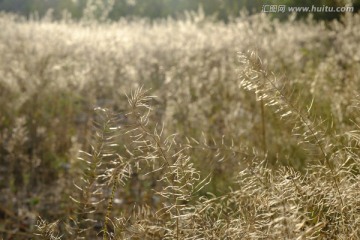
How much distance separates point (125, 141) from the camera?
4.11m

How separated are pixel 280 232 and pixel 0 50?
5.62 meters

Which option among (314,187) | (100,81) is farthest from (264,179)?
(100,81)

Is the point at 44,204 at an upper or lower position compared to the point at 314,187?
lower

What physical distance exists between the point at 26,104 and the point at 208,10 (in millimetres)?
12009

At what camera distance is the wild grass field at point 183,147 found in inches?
50.4

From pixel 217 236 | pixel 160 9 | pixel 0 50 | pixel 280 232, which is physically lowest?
pixel 160 9

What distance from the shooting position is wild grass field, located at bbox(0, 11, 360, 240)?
1281 millimetres

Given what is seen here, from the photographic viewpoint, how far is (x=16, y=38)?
7.38m

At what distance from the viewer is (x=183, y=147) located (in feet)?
8.74

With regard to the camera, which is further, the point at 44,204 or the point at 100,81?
the point at 100,81

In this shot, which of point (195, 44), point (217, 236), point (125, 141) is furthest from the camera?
point (195, 44)

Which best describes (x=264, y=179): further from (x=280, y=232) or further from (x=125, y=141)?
(x=125, y=141)

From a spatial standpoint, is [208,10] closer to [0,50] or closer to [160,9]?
[160,9]

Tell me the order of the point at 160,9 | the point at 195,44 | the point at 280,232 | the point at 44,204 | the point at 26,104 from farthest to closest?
the point at 160,9
the point at 195,44
the point at 26,104
the point at 44,204
the point at 280,232
